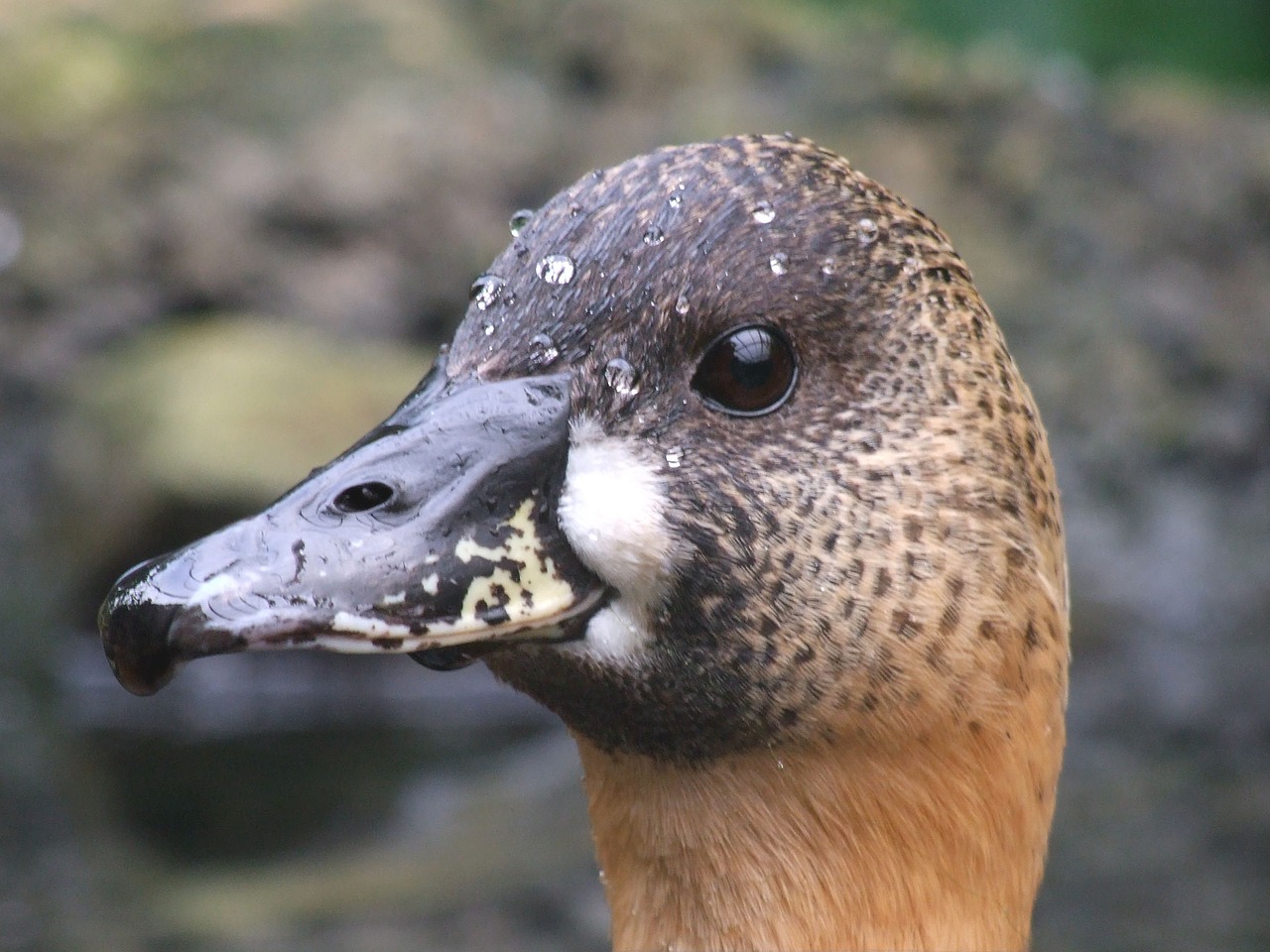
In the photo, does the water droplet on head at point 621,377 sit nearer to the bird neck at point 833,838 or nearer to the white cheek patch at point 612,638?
the white cheek patch at point 612,638

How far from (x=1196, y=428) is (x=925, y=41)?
3.32 metres

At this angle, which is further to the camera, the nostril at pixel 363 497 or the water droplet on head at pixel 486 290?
the water droplet on head at pixel 486 290

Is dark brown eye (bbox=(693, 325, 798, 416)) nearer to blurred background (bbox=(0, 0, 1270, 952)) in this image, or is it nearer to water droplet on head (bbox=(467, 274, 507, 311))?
water droplet on head (bbox=(467, 274, 507, 311))

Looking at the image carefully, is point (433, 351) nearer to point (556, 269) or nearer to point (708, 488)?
point (556, 269)

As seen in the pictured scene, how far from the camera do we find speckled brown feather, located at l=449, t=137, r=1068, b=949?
2520 millimetres

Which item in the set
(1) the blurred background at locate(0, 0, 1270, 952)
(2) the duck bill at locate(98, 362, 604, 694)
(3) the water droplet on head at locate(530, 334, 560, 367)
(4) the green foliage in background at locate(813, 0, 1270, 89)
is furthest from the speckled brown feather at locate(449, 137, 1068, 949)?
(4) the green foliage in background at locate(813, 0, 1270, 89)

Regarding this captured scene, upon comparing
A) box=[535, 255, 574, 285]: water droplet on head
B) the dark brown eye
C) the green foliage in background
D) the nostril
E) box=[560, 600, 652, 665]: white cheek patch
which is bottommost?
box=[560, 600, 652, 665]: white cheek patch

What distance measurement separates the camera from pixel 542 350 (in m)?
2.56

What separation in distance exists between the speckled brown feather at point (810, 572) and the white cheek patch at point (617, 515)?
0.03m

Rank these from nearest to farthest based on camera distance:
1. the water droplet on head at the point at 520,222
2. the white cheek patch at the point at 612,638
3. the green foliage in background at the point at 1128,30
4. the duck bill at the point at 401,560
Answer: the duck bill at the point at 401,560 → the white cheek patch at the point at 612,638 → the water droplet on head at the point at 520,222 → the green foliage in background at the point at 1128,30

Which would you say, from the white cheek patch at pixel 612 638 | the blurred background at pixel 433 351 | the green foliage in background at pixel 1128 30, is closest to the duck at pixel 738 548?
the white cheek patch at pixel 612 638

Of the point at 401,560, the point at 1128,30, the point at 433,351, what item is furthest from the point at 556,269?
the point at 1128,30

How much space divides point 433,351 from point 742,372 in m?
7.99

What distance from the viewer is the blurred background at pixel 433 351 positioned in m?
7.19
